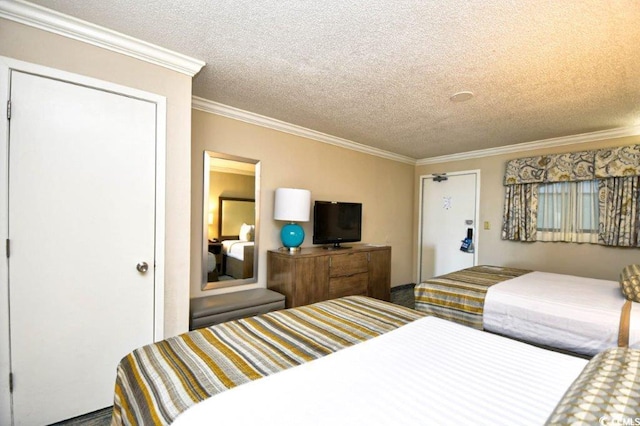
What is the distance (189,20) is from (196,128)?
127 cm

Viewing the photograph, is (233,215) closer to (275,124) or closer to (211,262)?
(211,262)

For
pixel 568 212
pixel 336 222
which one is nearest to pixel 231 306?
pixel 336 222

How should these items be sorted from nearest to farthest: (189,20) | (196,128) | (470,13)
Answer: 1. (470,13)
2. (189,20)
3. (196,128)

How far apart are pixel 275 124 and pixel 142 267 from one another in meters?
2.13

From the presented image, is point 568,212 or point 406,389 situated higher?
point 568,212

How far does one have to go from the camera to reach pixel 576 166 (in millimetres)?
3535

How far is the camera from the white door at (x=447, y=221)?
4629 millimetres

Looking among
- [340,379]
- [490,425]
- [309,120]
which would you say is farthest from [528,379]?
[309,120]

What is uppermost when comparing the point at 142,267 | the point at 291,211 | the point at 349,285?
the point at 291,211

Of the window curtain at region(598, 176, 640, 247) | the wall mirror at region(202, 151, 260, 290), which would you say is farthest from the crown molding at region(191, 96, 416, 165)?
the window curtain at region(598, 176, 640, 247)

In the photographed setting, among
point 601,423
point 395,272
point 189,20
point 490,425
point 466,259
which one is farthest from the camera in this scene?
point 395,272

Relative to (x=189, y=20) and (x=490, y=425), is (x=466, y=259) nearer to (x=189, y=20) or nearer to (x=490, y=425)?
(x=490, y=425)

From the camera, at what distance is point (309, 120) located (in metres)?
3.32

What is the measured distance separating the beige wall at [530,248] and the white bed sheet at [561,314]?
1.10m
